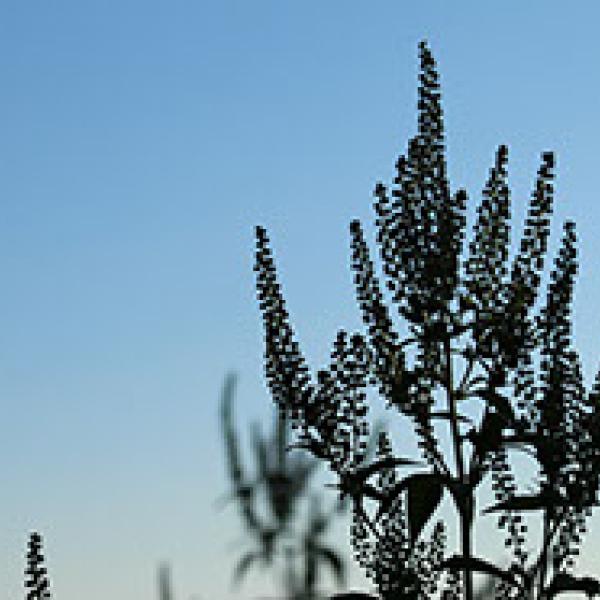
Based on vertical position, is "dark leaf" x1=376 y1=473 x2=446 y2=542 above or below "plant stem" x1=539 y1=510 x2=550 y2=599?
above

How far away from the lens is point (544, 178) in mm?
8500

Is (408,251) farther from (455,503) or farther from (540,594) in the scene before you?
(540,594)

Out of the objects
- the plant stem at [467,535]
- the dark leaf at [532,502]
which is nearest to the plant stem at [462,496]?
the plant stem at [467,535]

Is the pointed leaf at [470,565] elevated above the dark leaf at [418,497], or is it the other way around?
the dark leaf at [418,497]

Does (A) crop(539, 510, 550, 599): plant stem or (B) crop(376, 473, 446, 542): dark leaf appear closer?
(B) crop(376, 473, 446, 542): dark leaf

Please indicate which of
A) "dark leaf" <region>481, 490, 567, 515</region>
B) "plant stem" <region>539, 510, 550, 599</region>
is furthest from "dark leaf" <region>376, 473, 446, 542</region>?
"plant stem" <region>539, 510, 550, 599</region>

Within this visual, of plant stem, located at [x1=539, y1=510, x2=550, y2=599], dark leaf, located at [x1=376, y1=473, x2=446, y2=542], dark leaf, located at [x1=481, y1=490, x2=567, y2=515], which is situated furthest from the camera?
plant stem, located at [x1=539, y1=510, x2=550, y2=599]

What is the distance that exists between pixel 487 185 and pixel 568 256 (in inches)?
29.8

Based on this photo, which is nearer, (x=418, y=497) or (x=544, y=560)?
(x=418, y=497)

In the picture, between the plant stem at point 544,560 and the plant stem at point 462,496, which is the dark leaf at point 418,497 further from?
the plant stem at point 544,560

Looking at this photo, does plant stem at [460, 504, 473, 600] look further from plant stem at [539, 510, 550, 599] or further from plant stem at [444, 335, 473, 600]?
plant stem at [539, 510, 550, 599]

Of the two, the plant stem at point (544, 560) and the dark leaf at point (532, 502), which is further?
the plant stem at point (544, 560)

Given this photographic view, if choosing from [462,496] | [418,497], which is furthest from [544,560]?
[418,497]

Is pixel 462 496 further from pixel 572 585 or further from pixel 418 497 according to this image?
pixel 572 585
